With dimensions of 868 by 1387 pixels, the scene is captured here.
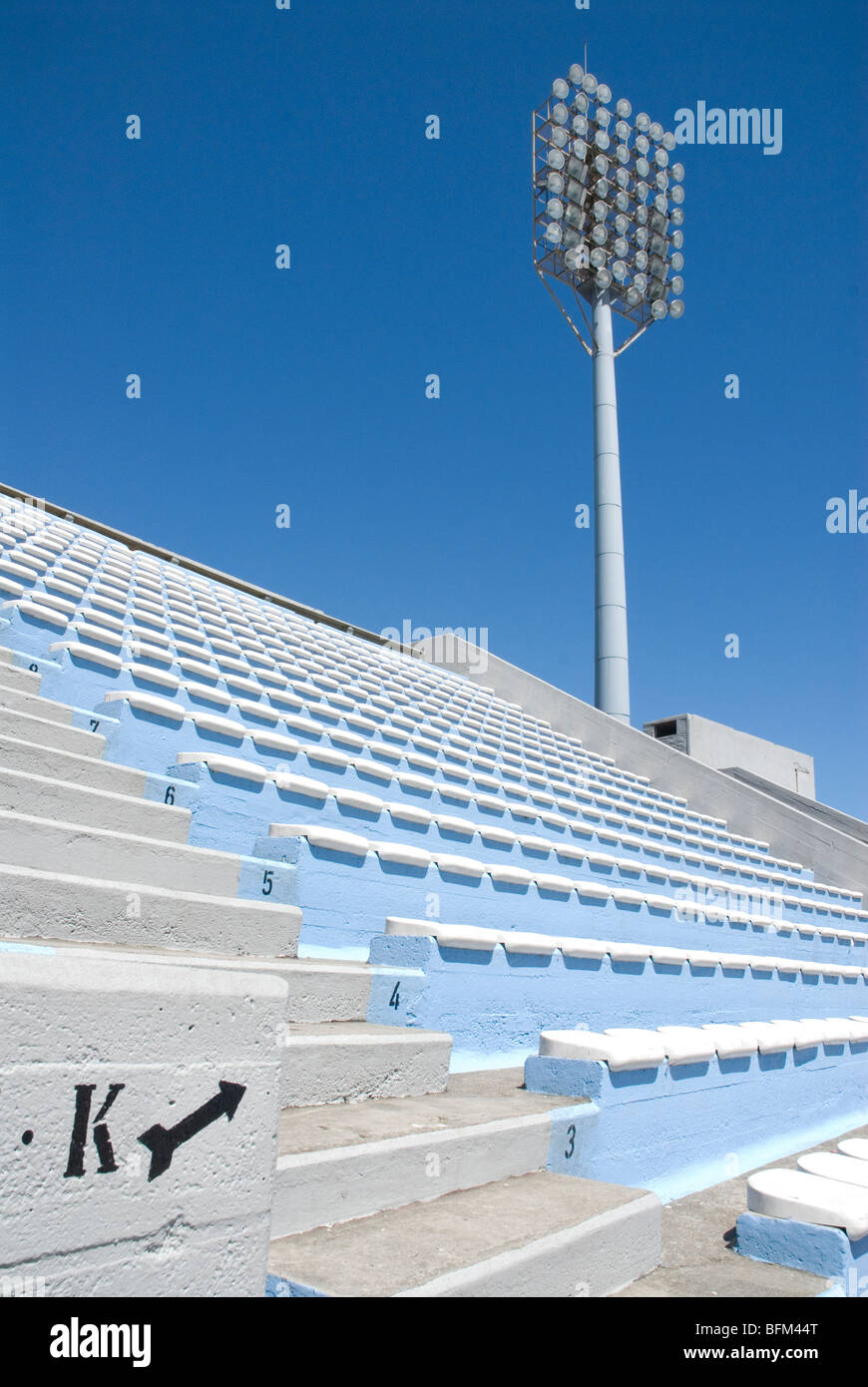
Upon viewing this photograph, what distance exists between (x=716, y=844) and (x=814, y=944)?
7.24 feet

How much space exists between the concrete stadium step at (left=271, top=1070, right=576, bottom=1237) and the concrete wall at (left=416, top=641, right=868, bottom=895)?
8.13m

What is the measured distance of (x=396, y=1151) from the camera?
1.59 metres

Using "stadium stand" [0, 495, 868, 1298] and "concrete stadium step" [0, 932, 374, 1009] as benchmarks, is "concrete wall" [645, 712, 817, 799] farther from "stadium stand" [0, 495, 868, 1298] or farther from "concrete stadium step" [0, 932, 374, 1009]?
"concrete stadium step" [0, 932, 374, 1009]

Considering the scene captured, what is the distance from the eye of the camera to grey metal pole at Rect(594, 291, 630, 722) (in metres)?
14.0

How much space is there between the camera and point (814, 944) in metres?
6.20

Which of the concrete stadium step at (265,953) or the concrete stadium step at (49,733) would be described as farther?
the concrete stadium step at (49,733)

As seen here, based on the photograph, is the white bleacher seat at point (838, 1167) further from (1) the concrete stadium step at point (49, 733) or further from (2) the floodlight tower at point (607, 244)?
(2) the floodlight tower at point (607, 244)

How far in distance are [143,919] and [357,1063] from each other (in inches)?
23.3

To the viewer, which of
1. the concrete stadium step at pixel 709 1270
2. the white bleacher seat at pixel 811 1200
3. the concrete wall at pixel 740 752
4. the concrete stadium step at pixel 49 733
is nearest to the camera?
the concrete stadium step at pixel 709 1270

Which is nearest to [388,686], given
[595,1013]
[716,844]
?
[716,844]

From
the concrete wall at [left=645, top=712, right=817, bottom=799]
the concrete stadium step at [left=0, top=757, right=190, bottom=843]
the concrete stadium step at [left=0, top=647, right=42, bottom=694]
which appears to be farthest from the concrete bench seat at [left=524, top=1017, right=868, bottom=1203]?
the concrete wall at [left=645, top=712, right=817, bottom=799]

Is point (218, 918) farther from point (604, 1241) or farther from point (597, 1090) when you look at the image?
point (604, 1241)

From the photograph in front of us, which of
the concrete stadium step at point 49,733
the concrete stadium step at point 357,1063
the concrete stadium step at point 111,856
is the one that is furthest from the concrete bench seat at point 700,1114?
the concrete stadium step at point 49,733

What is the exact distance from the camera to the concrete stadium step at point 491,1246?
4.18 feet
